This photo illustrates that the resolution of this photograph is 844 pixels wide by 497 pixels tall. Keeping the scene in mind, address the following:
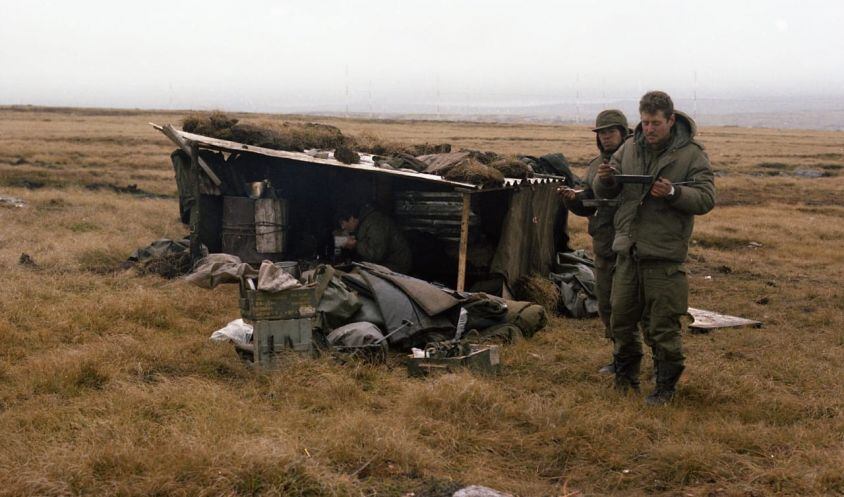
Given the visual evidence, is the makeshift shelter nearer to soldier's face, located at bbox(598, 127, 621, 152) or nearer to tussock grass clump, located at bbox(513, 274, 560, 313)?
tussock grass clump, located at bbox(513, 274, 560, 313)

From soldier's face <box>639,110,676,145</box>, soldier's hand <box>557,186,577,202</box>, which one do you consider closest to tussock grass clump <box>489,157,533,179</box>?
soldier's hand <box>557,186,577,202</box>

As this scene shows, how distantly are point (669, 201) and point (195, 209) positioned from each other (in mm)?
6483

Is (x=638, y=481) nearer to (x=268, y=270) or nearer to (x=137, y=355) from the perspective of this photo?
(x=268, y=270)

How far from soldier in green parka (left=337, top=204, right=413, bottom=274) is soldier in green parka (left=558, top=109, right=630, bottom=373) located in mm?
3223

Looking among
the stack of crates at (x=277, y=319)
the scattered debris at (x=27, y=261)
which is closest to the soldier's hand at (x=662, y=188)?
the stack of crates at (x=277, y=319)

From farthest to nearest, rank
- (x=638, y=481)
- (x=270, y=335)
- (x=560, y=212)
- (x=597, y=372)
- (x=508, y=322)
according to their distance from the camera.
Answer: (x=560, y=212)
(x=508, y=322)
(x=597, y=372)
(x=270, y=335)
(x=638, y=481)

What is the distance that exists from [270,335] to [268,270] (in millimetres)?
513

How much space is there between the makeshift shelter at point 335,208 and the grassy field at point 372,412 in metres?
1.13

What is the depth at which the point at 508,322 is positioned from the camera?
7793 mm

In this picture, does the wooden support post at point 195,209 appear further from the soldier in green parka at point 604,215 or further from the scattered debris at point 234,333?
the soldier in green parka at point 604,215

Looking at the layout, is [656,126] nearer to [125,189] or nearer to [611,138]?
[611,138]

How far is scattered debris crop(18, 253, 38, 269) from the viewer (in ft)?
32.9

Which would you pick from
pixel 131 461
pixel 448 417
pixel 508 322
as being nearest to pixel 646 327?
pixel 448 417

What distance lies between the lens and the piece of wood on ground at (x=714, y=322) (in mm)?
8453
